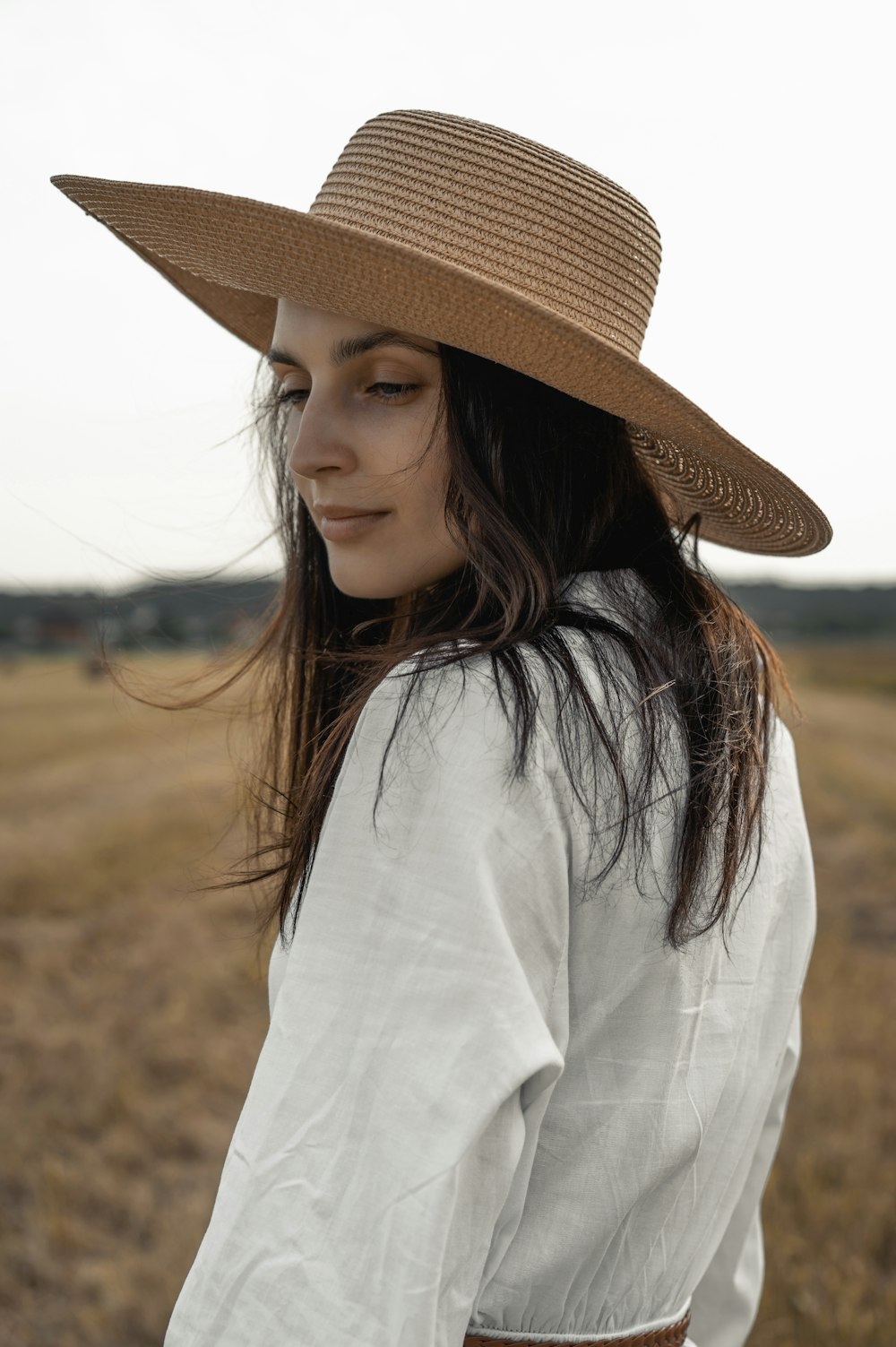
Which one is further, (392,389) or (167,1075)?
(167,1075)

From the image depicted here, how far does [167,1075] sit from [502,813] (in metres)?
4.51

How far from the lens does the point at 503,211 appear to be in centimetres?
137

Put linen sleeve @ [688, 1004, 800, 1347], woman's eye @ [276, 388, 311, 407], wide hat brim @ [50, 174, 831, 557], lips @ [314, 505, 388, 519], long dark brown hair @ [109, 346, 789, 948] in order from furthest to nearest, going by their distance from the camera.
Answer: linen sleeve @ [688, 1004, 800, 1347] < woman's eye @ [276, 388, 311, 407] < lips @ [314, 505, 388, 519] < wide hat brim @ [50, 174, 831, 557] < long dark brown hair @ [109, 346, 789, 948]

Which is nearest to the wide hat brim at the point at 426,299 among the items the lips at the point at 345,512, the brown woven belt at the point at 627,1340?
the lips at the point at 345,512

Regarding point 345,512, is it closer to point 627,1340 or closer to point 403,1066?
point 403,1066

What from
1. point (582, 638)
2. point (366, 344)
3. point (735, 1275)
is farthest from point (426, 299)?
point (735, 1275)

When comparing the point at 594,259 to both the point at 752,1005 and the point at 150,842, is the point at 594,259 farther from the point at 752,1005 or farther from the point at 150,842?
the point at 150,842

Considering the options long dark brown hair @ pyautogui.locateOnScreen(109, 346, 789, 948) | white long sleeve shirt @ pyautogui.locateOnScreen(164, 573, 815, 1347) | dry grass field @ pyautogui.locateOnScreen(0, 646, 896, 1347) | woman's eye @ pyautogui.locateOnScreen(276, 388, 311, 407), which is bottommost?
dry grass field @ pyautogui.locateOnScreen(0, 646, 896, 1347)

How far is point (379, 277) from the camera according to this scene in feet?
4.06

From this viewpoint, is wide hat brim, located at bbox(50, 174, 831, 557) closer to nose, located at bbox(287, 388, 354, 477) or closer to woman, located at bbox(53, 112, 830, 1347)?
woman, located at bbox(53, 112, 830, 1347)

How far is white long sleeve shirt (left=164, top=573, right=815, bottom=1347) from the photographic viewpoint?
0.93 metres

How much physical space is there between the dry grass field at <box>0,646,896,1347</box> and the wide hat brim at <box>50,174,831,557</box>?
424mm

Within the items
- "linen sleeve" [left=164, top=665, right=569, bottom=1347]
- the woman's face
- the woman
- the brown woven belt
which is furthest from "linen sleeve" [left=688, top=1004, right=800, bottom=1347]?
the woman's face

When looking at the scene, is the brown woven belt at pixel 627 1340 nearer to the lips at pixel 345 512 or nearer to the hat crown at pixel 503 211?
the lips at pixel 345 512
